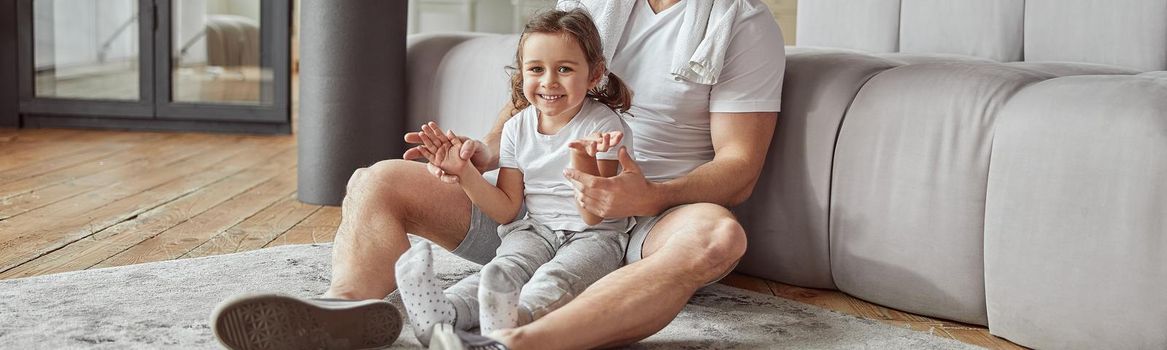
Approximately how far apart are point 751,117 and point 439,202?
19.1 inches

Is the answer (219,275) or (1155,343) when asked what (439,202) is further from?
(1155,343)

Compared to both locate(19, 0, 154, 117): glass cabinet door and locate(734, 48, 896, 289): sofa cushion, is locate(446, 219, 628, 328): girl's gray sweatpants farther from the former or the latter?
locate(19, 0, 154, 117): glass cabinet door

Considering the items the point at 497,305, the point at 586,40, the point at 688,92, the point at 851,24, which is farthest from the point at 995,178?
the point at 851,24

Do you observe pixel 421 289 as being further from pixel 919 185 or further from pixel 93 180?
pixel 93 180

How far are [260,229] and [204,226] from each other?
0.38 ft

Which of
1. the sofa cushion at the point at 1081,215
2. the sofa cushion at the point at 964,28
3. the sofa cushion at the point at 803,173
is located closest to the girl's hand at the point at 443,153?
the sofa cushion at the point at 803,173

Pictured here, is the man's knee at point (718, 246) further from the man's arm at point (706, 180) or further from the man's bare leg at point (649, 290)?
the man's arm at point (706, 180)

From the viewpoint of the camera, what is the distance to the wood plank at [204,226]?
6.75 feet

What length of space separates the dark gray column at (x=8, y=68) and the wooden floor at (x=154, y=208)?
233 mm

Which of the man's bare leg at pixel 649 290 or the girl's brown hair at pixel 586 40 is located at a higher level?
the girl's brown hair at pixel 586 40

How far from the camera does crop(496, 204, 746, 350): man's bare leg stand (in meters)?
1.34

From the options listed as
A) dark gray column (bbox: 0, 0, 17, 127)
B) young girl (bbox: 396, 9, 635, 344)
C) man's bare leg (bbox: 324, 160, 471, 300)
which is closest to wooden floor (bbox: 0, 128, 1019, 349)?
dark gray column (bbox: 0, 0, 17, 127)

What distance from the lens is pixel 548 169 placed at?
1.65 metres

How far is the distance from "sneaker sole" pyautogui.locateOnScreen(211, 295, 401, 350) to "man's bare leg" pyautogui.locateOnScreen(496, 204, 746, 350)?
0.64 feet
